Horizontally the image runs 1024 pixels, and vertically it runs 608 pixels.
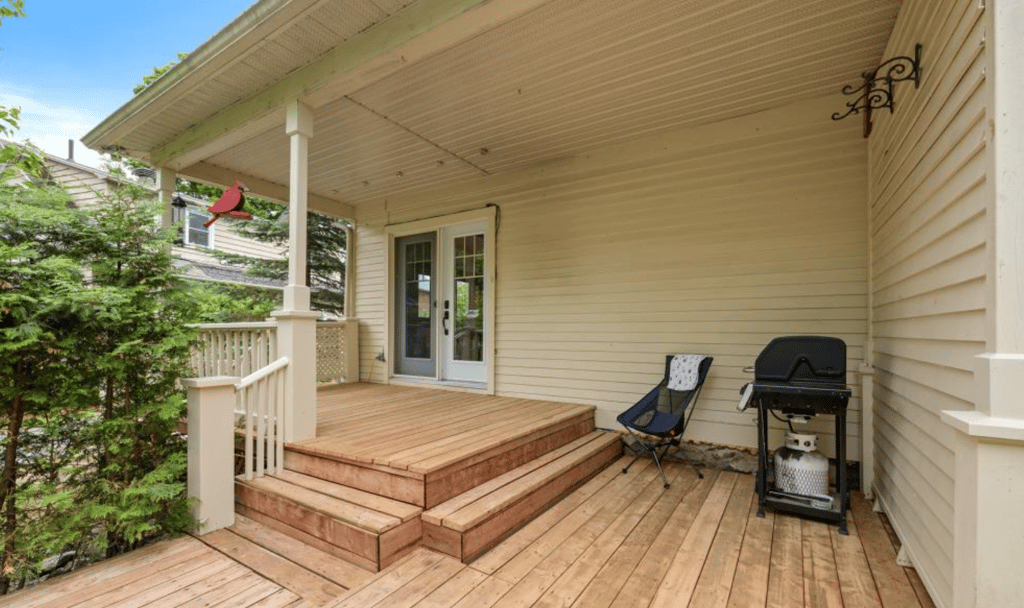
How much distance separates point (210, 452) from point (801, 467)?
3543 millimetres

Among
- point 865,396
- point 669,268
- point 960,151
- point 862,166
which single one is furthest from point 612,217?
point 960,151

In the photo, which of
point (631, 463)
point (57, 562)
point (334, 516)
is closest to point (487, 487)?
point (334, 516)

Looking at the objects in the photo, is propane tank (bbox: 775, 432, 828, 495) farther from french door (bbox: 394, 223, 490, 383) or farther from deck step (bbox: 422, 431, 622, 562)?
french door (bbox: 394, 223, 490, 383)

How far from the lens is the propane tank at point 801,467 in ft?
8.67

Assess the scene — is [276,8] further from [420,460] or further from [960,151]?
[960,151]

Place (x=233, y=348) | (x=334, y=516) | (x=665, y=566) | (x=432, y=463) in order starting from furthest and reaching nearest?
(x=233, y=348) → (x=432, y=463) → (x=334, y=516) → (x=665, y=566)

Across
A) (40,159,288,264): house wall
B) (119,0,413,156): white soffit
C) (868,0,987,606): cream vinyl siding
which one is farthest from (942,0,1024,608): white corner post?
(40,159,288,264): house wall

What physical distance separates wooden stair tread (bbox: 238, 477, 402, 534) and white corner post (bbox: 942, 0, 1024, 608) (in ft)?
6.91

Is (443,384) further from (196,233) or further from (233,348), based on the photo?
(196,233)

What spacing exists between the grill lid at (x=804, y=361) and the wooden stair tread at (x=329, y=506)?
7.69 ft

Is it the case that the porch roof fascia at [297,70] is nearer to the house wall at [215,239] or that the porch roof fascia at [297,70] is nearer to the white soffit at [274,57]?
the white soffit at [274,57]

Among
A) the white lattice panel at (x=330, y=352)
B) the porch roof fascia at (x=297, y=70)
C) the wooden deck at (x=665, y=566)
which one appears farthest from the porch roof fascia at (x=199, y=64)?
the wooden deck at (x=665, y=566)

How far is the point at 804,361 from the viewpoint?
8.66ft

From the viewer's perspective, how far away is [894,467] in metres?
2.40
